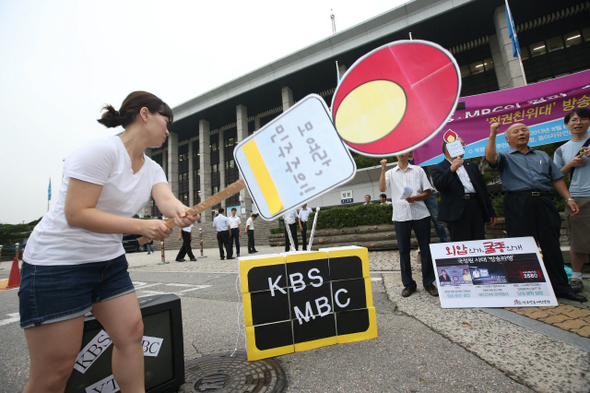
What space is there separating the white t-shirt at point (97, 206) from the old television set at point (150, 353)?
473mm

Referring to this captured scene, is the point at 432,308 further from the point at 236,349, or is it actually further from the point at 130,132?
the point at 130,132

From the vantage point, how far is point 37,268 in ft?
3.65

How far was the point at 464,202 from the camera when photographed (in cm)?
329

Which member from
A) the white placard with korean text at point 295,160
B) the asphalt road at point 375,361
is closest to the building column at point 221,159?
the asphalt road at point 375,361

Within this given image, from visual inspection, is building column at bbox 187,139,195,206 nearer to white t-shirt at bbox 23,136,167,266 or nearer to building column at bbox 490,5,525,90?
building column at bbox 490,5,525,90

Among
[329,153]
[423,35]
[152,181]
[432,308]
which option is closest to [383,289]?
[432,308]

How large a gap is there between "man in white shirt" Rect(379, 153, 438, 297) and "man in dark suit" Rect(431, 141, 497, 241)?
0.24 meters

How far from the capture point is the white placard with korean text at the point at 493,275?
2.70 m

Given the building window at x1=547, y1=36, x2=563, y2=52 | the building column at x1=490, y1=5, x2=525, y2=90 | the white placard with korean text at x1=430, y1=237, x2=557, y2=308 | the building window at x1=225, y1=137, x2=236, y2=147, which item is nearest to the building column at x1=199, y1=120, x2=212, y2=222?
the building window at x1=225, y1=137, x2=236, y2=147

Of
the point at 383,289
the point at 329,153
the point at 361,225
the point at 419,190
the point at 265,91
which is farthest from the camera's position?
the point at 265,91

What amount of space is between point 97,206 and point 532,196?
3.96 metres

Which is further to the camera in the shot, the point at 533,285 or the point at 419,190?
the point at 419,190

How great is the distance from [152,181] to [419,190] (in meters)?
3.02

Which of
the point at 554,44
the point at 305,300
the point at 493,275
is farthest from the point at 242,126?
the point at 305,300
